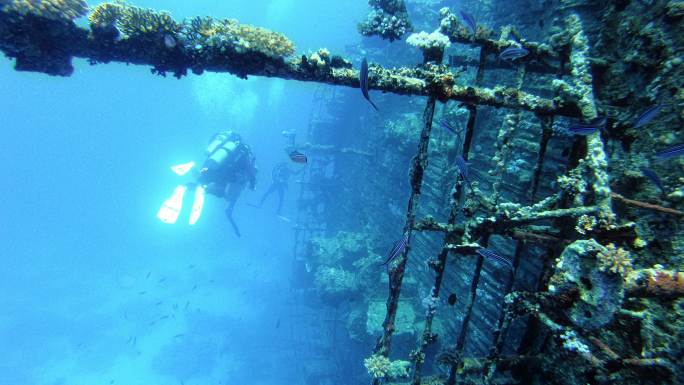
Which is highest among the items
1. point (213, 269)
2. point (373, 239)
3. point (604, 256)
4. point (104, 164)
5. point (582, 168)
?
point (582, 168)

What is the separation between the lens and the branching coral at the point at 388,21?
3.65 m

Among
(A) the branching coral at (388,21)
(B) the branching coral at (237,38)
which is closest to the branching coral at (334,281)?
(A) the branching coral at (388,21)

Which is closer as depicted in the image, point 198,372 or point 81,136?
point 198,372

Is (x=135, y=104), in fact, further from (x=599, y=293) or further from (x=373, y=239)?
(x=599, y=293)

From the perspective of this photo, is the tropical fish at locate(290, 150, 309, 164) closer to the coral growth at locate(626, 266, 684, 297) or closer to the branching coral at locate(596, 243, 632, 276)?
the branching coral at locate(596, 243, 632, 276)

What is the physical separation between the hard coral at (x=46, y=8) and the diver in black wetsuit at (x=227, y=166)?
9.31 m

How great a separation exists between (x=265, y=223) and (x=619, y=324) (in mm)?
40858

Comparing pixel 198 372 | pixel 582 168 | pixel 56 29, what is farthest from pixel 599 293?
pixel 198 372

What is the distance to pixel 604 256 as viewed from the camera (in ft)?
6.62

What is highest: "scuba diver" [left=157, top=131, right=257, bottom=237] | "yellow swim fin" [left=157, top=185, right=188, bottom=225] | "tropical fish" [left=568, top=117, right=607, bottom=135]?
"tropical fish" [left=568, top=117, right=607, bottom=135]

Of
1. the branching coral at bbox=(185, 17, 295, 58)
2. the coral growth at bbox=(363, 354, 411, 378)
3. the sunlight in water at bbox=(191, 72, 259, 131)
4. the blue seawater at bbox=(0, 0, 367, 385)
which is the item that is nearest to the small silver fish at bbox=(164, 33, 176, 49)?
the branching coral at bbox=(185, 17, 295, 58)

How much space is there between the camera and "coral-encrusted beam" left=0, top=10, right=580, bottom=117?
268cm

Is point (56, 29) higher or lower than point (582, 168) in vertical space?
higher

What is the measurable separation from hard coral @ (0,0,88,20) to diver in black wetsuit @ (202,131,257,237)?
9.31 metres
